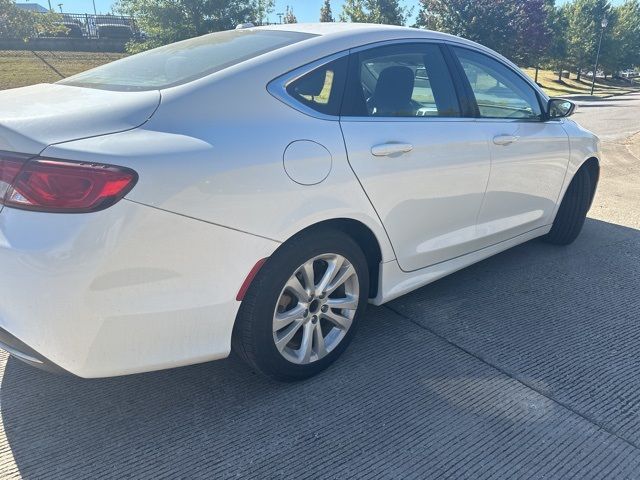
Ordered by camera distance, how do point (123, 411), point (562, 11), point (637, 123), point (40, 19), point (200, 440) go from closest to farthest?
point (200, 440)
point (123, 411)
point (637, 123)
point (40, 19)
point (562, 11)

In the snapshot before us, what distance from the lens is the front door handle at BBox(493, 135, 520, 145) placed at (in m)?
3.22

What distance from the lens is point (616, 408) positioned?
2.46 meters

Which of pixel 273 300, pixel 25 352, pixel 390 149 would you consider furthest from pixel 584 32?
pixel 25 352

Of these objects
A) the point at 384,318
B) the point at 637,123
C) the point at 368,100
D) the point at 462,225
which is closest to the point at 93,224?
the point at 368,100

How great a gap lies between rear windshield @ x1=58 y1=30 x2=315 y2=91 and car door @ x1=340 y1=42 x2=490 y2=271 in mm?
481

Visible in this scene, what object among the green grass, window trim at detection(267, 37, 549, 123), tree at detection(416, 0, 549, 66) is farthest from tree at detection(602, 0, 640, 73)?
window trim at detection(267, 37, 549, 123)

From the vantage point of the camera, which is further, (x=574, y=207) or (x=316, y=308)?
(x=574, y=207)

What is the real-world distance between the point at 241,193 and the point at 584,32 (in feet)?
158

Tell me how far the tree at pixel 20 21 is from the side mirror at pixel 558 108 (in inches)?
951

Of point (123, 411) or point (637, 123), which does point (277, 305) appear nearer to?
point (123, 411)

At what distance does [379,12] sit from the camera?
30.2m

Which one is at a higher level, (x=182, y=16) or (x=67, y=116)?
(x=182, y=16)

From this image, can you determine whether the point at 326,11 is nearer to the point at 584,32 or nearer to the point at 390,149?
the point at 584,32

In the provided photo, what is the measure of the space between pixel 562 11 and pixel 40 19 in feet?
118
